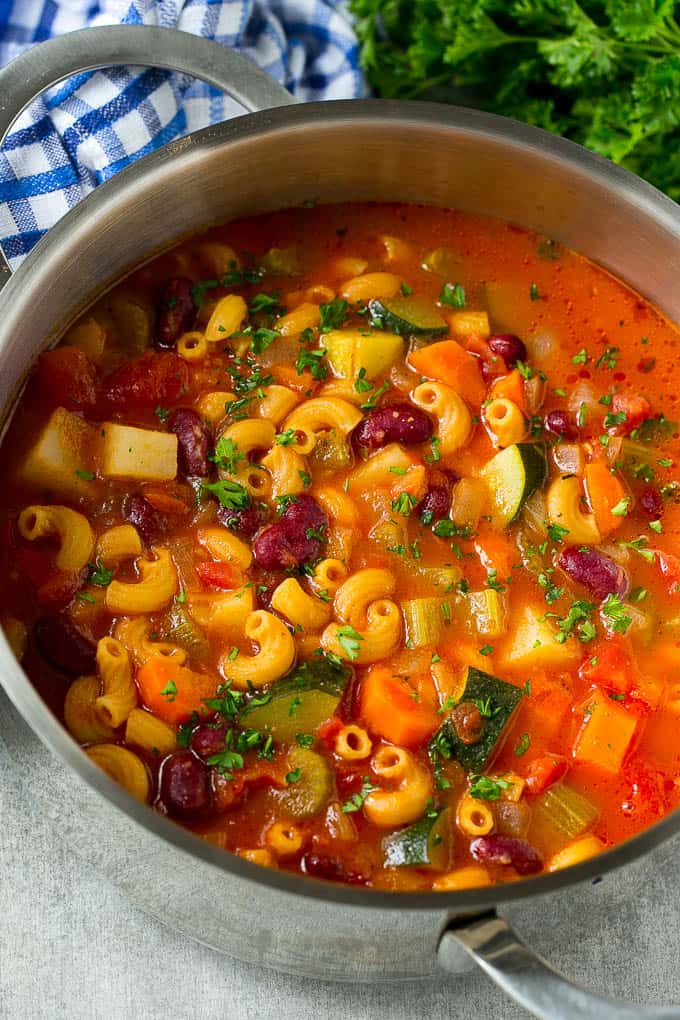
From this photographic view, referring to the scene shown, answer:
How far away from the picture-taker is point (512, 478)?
3.23 m

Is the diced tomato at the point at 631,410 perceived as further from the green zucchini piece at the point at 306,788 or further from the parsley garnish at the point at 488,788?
the green zucchini piece at the point at 306,788

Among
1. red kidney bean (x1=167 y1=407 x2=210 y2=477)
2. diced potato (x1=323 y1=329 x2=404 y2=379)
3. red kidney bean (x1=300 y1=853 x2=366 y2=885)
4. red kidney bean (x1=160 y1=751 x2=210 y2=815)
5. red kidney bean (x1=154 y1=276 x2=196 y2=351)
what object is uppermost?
diced potato (x1=323 y1=329 x2=404 y2=379)

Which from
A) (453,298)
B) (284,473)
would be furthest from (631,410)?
(284,473)

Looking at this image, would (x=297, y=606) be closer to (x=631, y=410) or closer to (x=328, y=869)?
(x=328, y=869)

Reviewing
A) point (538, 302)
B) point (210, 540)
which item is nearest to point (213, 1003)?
point (210, 540)

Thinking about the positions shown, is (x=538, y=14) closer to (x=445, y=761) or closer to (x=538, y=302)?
(x=538, y=302)

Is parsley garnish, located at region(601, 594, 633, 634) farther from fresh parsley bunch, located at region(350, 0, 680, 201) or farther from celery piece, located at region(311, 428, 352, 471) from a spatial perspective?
fresh parsley bunch, located at region(350, 0, 680, 201)

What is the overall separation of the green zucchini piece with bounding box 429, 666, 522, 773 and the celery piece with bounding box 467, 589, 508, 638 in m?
0.14

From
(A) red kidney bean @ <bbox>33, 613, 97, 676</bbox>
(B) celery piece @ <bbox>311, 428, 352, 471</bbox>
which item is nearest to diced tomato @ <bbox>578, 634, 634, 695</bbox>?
(B) celery piece @ <bbox>311, 428, 352, 471</bbox>

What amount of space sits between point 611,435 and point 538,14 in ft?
5.01

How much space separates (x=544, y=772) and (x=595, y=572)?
57cm

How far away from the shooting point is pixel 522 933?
2.71 m

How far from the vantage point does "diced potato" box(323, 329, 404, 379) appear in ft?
11.1

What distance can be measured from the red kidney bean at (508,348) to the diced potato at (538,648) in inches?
32.5
